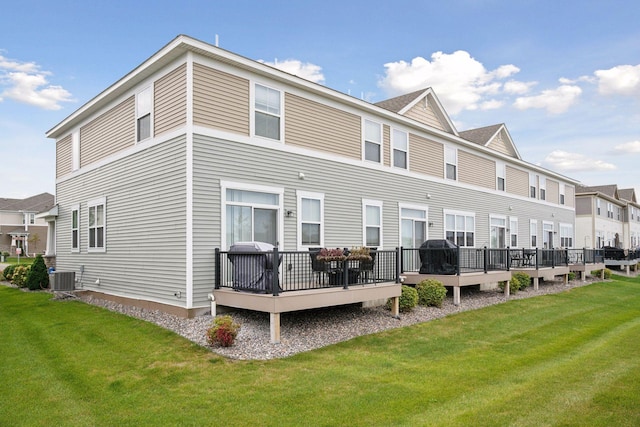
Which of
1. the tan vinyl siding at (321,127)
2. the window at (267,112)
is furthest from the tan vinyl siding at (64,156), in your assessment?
the tan vinyl siding at (321,127)

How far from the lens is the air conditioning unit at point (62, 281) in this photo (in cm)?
1383

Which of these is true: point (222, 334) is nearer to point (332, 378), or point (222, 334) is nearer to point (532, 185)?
point (332, 378)

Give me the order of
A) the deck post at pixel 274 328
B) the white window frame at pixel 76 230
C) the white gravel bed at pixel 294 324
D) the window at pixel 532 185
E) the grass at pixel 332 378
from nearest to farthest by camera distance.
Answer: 1. the grass at pixel 332 378
2. the white gravel bed at pixel 294 324
3. the deck post at pixel 274 328
4. the white window frame at pixel 76 230
5. the window at pixel 532 185

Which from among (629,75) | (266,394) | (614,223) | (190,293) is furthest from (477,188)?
(614,223)

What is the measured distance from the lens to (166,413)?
543 centimetres

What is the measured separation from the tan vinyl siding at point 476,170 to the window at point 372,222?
5.94m

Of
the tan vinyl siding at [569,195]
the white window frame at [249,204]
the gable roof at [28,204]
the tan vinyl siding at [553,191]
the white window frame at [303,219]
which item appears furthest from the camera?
the gable roof at [28,204]

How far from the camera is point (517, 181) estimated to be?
2344cm

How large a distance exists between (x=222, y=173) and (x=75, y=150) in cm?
824

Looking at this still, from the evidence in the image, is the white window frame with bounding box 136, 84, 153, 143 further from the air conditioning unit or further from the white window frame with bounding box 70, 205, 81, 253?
the air conditioning unit

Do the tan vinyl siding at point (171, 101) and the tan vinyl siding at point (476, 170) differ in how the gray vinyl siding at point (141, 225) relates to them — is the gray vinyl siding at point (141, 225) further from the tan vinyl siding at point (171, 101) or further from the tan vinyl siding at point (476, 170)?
the tan vinyl siding at point (476, 170)

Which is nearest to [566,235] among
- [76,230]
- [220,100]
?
[220,100]

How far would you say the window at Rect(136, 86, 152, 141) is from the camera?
11.6 m

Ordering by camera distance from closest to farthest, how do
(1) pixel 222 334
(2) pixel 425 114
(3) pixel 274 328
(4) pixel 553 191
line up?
(1) pixel 222 334
(3) pixel 274 328
(2) pixel 425 114
(4) pixel 553 191
